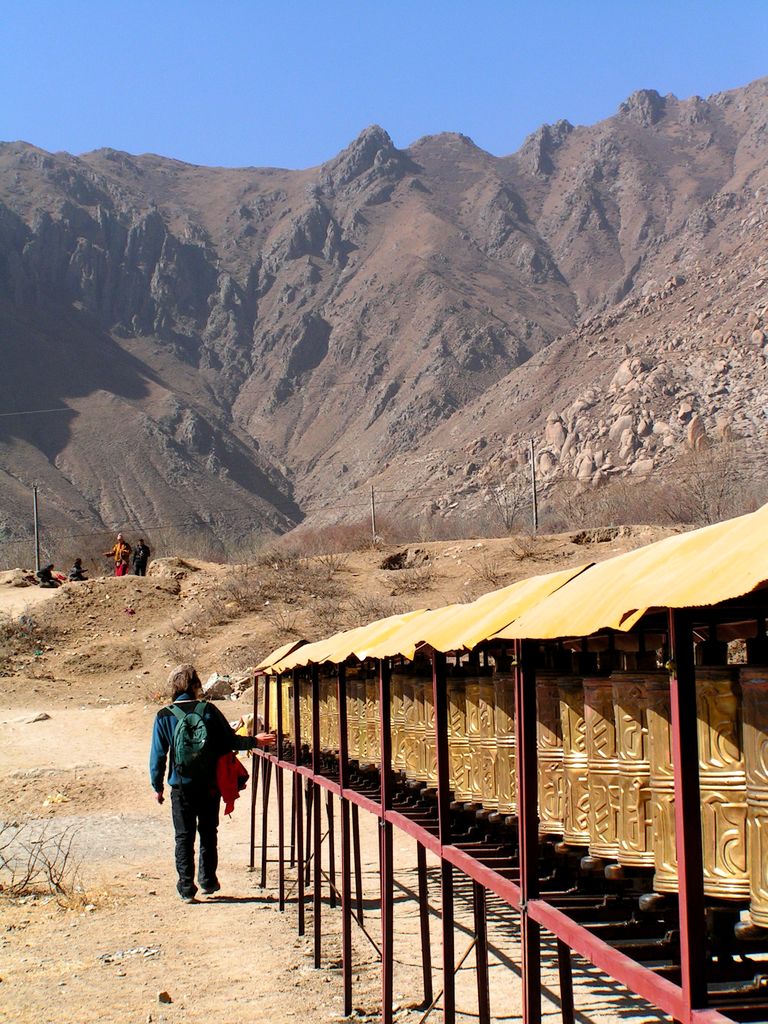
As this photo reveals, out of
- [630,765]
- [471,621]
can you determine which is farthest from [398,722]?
[630,765]

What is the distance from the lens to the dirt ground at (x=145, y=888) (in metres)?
7.15

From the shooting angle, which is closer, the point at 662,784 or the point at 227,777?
the point at 662,784

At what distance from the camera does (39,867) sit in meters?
12.0

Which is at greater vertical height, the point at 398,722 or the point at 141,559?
the point at 141,559

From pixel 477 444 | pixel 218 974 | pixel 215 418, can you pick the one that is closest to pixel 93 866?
pixel 218 974

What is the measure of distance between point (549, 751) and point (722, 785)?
4.48 ft

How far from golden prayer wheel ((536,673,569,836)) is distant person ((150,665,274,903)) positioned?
16.4 ft

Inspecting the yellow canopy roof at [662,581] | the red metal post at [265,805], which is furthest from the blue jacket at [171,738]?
the yellow canopy roof at [662,581]

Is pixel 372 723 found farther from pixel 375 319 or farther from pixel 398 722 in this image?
pixel 375 319

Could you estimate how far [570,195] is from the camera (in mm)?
118188

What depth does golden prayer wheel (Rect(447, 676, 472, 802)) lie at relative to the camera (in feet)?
17.4

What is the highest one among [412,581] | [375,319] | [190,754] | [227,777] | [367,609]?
[375,319]

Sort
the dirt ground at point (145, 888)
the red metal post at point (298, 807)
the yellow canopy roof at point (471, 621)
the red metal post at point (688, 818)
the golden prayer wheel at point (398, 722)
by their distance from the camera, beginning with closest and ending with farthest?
the red metal post at point (688, 818) → the yellow canopy roof at point (471, 621) → the golden prayer wheel at point (398, 722) → the dirt ground at point (145, 888) → the red metal post at point (298, 807)

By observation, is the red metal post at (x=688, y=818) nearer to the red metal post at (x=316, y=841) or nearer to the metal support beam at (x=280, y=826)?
the red metal post at (x=316, y=841)
